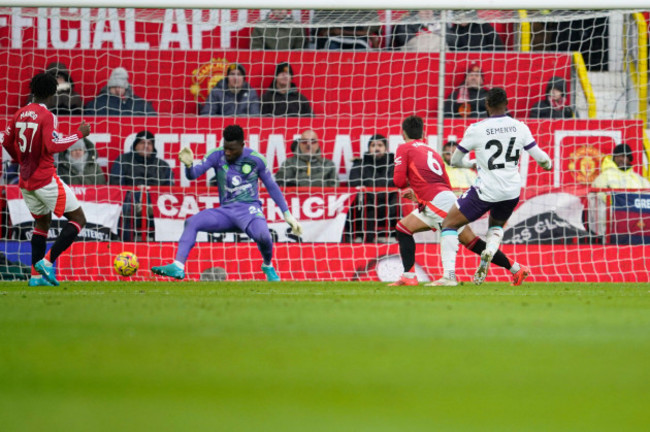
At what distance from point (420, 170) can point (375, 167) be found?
3.19 m

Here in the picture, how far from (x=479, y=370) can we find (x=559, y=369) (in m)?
0.26

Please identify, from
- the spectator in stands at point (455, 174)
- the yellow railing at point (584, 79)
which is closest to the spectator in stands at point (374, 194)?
the spectator in stands at point (455, 174)

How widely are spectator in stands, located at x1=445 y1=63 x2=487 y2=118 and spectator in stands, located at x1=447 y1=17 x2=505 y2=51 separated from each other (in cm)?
63

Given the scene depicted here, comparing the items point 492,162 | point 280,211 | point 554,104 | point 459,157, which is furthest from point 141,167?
point 554,104

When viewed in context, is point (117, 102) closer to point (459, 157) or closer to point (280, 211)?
point (280, 211)

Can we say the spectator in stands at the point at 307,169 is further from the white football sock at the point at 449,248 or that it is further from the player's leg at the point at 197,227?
the white football sock at the point at 449,248

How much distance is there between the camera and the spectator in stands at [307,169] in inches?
453

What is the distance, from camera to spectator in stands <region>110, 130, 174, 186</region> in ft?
38.3

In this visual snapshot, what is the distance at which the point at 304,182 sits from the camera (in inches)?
453

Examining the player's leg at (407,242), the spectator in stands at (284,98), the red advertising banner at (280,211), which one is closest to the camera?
the player's leg at (407,242)

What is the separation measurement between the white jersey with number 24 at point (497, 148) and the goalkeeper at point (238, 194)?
2.09m

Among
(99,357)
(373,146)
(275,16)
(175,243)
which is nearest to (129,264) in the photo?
(175,243)

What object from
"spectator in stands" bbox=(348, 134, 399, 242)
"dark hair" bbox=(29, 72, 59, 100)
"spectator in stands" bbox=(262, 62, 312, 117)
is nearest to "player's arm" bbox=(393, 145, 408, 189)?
"spectator in stands" bbox=(348, 134, 399, 242)

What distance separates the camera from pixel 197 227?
9.02 metres
